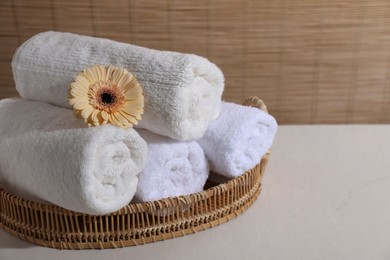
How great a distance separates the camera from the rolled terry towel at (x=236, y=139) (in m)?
0.88

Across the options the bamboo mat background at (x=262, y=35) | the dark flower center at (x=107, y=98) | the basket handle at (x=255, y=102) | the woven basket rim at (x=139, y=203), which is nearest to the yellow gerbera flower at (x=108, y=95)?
the dark flower center at (x=107, y=98)

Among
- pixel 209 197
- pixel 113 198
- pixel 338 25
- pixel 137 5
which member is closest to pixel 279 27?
pixel 338 25

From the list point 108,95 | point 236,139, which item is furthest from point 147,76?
point 236,139

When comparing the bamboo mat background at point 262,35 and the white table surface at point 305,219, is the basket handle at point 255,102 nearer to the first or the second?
the white table surface at point 305,219

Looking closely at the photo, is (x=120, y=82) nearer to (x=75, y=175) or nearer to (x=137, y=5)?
(x=75, y=175)

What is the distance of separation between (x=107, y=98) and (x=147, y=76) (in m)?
0.07

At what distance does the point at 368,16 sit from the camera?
1.28m

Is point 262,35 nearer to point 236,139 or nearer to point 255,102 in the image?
point 255,102

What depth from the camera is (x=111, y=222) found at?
31.5 inches

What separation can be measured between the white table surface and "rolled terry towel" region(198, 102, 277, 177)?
0.08m

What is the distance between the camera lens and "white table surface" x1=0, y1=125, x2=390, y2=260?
0.80m

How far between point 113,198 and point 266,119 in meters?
0.29

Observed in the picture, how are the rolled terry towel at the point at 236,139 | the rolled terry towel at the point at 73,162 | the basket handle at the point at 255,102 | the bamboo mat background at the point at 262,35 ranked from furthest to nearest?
the bamboo mat background at the point at 262,35
the basket handle at the point at 255,102
the rolled terry towel at the point at 236,139
the rolled terry towel at the point at 73,162

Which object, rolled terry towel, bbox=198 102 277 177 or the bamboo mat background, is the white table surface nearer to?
rolled terry towel, bbox=198 102 277 177
